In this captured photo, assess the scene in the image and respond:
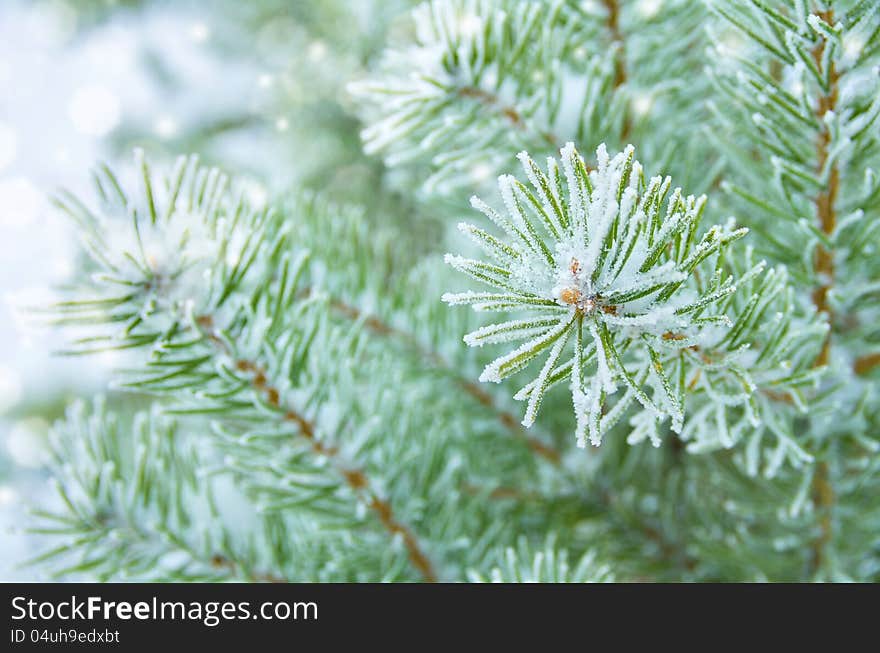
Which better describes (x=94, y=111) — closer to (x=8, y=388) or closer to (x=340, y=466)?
(x=8, y=388)

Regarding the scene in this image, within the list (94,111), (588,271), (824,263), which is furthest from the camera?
(94,111)

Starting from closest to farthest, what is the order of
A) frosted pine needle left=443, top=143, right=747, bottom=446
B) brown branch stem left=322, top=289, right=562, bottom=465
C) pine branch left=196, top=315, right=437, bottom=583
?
frosted pine needle left=443, top=143, right=747, bottom=446 < pine branch left=196, top=315, right=437, bottom=583 < brown branch stem left=322, top=289, right=562, bottom=465

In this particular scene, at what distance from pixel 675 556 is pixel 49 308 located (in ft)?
1.63

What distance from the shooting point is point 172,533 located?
479mm

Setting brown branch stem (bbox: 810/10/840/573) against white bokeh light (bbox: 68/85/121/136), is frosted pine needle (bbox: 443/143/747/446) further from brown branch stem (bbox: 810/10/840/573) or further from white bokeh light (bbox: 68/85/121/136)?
white bokeh light (bbox: 68/85/121/136)

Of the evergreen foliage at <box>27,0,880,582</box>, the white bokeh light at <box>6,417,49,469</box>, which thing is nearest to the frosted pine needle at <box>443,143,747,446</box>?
the evergreen foliage at <box>27,0,880,582</box>

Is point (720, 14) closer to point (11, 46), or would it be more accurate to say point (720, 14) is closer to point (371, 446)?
point (371, 446)

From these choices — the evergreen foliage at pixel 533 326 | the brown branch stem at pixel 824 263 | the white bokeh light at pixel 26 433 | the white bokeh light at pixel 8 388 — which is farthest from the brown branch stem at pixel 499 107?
the white bokeh light at pixel 8 388

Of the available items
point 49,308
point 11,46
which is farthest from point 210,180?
point 11,46

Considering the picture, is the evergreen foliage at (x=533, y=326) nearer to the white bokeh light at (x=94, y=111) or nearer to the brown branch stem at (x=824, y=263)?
the brown branch stem at (x=824, y=263)

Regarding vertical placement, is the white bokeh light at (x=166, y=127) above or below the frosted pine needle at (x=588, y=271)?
above

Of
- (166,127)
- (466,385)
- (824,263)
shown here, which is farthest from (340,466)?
(166,127)

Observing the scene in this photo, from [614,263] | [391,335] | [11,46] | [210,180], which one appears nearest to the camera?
[614,263]
